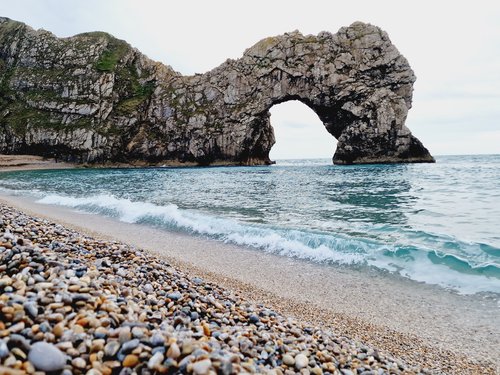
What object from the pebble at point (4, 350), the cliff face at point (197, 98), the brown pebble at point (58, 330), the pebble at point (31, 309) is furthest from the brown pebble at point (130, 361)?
the cliff face at point (197, 98)

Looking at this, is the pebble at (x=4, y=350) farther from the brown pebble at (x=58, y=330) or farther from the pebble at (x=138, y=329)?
the brown pebble at (x=58, y=330)

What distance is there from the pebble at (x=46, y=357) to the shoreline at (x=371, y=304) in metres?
4.18

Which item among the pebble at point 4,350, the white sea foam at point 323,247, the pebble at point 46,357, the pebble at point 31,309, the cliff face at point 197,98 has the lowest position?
the white sea foam at point 323,247

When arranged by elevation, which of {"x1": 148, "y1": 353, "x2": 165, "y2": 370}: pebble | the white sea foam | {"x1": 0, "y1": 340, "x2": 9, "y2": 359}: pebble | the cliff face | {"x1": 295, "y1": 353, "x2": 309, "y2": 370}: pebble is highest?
the cliff face

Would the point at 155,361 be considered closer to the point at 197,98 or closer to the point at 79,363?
the point at 79,363

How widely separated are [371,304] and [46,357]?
603 centimetres

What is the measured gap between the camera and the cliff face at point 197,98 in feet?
283

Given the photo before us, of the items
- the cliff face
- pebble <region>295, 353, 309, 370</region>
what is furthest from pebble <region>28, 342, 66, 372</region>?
the cliff face

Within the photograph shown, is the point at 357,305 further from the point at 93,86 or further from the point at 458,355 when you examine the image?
the point at 93,86

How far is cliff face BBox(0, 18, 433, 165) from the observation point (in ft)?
283

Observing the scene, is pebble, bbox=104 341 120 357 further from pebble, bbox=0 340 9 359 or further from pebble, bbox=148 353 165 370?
pebble, bbox=0 340 9 359

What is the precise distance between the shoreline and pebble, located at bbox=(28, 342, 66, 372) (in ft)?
13.7

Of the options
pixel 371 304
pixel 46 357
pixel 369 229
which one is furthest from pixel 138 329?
pixel 369 229

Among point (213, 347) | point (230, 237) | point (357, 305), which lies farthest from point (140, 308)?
point (230, 237)
